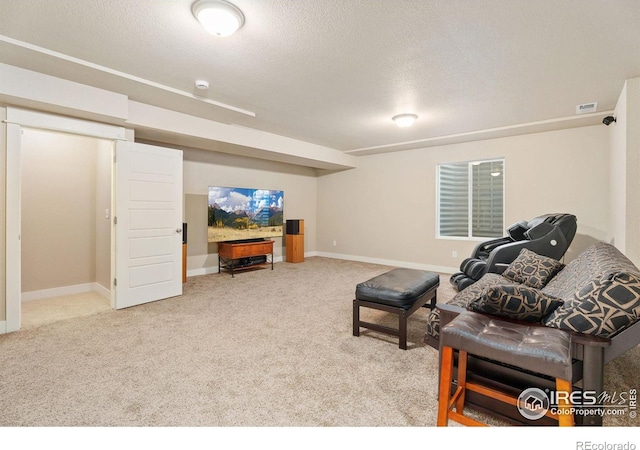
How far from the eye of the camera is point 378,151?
6.33 metres

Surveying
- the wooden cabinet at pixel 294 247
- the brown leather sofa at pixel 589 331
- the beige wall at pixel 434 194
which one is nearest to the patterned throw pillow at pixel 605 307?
the brown leather sofa at pixel 589 331

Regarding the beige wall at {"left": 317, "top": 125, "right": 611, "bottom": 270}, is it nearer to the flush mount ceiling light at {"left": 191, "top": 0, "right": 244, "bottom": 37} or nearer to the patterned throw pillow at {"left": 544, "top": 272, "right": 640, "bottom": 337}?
the patterned throw pillow at {"left": 544, "top": 272, "right": 640, "bottom": 337}

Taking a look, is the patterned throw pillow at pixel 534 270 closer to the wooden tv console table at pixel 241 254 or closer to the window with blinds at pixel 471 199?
the window with blinds at pixel 471 199

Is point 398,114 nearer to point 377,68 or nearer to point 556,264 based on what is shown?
point 377,68

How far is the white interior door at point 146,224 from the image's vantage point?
353 cm

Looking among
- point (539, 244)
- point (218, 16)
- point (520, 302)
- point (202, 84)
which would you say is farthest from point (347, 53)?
point (539, 244)

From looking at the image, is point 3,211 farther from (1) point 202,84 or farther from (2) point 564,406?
(2) point 564,406

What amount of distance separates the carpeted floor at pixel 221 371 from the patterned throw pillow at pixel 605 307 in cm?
76

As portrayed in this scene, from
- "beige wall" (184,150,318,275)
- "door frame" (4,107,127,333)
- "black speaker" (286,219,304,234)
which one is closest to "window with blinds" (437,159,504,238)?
"black speaker" (286,219,304,234)

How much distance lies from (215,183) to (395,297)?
4.21 m

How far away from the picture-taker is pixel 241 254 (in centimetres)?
530

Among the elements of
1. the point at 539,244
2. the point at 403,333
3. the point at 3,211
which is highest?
the point at 3,211

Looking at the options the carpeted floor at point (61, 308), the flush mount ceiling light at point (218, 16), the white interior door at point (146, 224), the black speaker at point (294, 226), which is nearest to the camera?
the flush mount ceiling light at point (218, 16)
